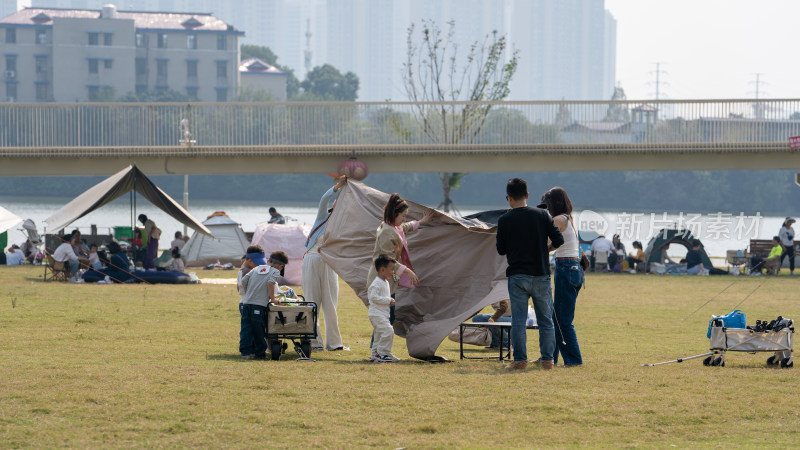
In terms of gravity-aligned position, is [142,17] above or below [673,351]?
above

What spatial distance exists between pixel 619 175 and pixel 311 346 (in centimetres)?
8421

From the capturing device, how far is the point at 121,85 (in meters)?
120

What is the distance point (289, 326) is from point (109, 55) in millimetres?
113585

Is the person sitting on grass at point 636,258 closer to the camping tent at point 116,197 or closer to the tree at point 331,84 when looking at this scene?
the camping tent at point 116,197

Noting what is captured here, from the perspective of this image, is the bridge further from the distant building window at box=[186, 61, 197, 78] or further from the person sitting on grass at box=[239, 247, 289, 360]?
the distant building window at box=[186, 61, 197, 78]

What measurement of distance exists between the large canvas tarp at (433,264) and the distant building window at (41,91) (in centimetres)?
11507

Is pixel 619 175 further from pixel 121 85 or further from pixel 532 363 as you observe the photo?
pixel 532 363

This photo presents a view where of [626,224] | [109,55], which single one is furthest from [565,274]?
[109,55]

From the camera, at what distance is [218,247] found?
27906mm

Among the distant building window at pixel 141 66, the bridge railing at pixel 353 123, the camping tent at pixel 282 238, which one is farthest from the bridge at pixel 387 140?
the distant building window at pixel 141 66

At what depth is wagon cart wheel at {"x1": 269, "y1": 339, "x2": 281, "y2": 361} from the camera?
10.7 m

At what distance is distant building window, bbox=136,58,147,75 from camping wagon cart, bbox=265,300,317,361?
116 meters

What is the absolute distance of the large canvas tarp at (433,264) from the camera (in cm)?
1109

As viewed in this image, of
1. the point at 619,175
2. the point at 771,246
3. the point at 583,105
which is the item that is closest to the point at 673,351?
the point at 771,246
